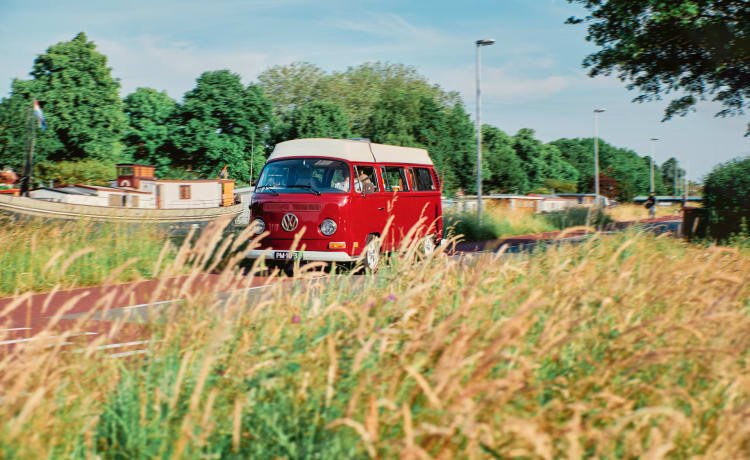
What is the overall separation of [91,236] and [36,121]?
41.8 m

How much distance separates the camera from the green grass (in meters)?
10.2

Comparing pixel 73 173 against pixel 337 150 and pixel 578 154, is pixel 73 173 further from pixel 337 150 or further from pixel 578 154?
pixel 578 154

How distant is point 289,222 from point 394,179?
2995 mm

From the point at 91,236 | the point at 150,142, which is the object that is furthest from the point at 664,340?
the point at 150,142

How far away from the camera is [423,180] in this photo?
15781mm

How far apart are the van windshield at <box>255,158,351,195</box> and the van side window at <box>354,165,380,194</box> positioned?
0.26 m

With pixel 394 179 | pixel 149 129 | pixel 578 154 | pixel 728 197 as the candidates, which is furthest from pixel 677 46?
pixel 578 154

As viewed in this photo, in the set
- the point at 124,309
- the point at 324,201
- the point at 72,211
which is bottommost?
the point at 124,309

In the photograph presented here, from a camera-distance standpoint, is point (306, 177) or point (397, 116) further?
point (397, 116)

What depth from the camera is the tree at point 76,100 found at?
52.3 m

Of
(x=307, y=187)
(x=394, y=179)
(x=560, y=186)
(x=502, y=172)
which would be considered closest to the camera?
(x=307, y=187)

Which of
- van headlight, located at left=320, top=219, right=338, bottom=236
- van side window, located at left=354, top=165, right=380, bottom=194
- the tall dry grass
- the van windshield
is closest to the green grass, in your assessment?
the van windshield

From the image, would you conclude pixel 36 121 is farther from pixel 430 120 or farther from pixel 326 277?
pixel 326 277

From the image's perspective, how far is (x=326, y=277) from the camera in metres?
5.90
